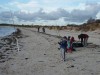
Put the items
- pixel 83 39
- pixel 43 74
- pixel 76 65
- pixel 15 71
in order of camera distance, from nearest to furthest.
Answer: pixel 43 74, pixel 15 71, pixel 76 65, pixel 83 39

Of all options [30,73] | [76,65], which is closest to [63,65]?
[76,65]

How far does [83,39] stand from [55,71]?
14943 millimetres

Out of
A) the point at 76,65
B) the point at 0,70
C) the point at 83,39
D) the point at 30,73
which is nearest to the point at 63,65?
the point at 76,65

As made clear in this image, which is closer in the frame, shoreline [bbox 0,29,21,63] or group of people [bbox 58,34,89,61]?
group of people [bbox 58,34,89,61]

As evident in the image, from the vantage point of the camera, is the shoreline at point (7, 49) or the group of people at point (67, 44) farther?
the shoreline at point (7, 49)

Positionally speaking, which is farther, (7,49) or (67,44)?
(7,49)

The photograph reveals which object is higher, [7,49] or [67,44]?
[67,44]

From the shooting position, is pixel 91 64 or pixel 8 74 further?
pixel 91 64

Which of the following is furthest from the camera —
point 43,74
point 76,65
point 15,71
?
point 76,65

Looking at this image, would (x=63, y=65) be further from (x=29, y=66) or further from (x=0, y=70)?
(x=0, y=70)

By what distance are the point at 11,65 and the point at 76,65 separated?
456cm

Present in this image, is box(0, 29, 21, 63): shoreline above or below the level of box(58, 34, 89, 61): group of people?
below

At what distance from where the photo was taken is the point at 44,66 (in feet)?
56.2

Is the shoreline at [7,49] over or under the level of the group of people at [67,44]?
under
